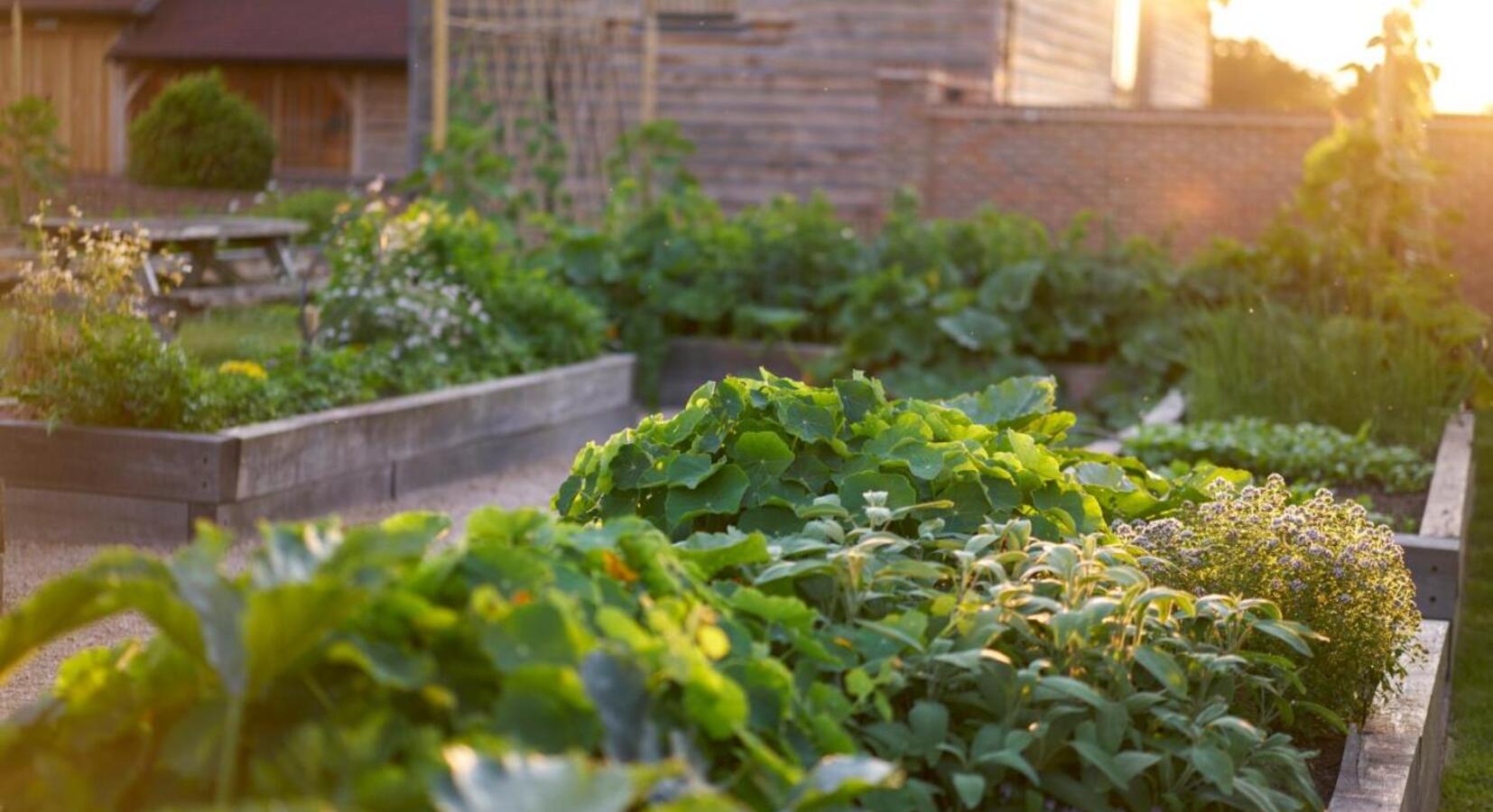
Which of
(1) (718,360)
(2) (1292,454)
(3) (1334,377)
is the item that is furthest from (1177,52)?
(2) (1292,454)

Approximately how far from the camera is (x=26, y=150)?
12.2 meters

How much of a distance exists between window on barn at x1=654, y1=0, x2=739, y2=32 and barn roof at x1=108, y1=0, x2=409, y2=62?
6924mm

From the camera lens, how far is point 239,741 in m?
1.68

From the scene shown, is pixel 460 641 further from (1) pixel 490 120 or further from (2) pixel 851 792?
(1) pixel 490 120

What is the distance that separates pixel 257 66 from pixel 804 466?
72.8ft

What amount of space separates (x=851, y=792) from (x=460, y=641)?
473mm

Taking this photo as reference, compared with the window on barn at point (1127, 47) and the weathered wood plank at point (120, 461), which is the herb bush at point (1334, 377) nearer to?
the weathered wood plank at point (120, 461)

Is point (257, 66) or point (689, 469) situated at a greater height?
point (257, 66)

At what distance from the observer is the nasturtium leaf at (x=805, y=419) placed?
314 centimetres

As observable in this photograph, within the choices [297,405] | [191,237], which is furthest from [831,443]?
[191,237]

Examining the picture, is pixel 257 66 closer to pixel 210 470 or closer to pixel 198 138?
pixel 198 138

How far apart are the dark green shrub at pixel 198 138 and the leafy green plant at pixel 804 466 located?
15288 millimetres

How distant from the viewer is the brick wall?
1338cm

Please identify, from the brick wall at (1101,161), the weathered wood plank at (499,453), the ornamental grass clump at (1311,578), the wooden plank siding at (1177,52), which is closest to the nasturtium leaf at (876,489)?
the ornamental grass clump at (1311,578)
